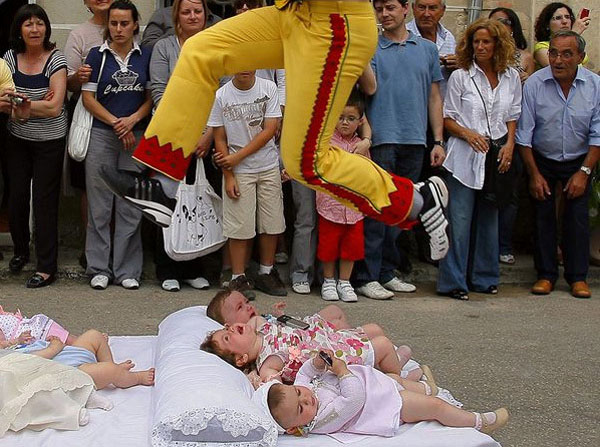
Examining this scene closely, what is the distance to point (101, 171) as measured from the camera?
4.61 metres

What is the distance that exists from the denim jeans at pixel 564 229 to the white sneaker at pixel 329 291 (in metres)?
1.58

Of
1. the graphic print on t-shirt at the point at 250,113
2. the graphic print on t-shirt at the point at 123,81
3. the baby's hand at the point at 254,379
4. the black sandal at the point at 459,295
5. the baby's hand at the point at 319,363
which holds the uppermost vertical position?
the graphic print on t-shirt at the point at 123,81

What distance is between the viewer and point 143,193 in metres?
4.62

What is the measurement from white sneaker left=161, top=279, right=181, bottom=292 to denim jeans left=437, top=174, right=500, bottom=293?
1826mm

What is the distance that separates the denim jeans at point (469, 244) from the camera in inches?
291

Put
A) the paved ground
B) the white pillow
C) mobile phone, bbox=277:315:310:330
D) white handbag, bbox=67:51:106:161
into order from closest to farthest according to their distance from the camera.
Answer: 1. the white pillow
2. mobile phone, bbox=277:315:310:330
3. the paved ground
4. white handbag, bbox=67:51:106:161

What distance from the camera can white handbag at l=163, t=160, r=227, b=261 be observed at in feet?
22.2

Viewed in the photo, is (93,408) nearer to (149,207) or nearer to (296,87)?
(149,207)

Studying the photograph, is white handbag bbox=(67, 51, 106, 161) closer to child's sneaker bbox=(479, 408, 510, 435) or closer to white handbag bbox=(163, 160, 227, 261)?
white handbag bbox=(163, 160, 227, 261)

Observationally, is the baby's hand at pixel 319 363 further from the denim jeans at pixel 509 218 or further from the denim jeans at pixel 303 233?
the denim jeans at pixel 509 218

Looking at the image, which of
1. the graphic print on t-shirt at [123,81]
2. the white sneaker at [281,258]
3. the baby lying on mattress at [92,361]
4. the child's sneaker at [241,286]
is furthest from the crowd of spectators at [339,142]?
the baby lying on mattress at [92,361]

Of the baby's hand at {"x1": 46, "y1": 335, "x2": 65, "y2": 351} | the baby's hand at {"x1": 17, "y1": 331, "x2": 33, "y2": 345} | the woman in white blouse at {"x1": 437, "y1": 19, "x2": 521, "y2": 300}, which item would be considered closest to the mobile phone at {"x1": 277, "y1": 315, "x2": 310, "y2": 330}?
the baby's hand at {"x1": 46, "y1": 335, "x2": 65, "y2": 351}

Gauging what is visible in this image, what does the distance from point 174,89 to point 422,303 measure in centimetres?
340

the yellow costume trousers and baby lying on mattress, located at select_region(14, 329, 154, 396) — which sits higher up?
the yellow costume trousers
